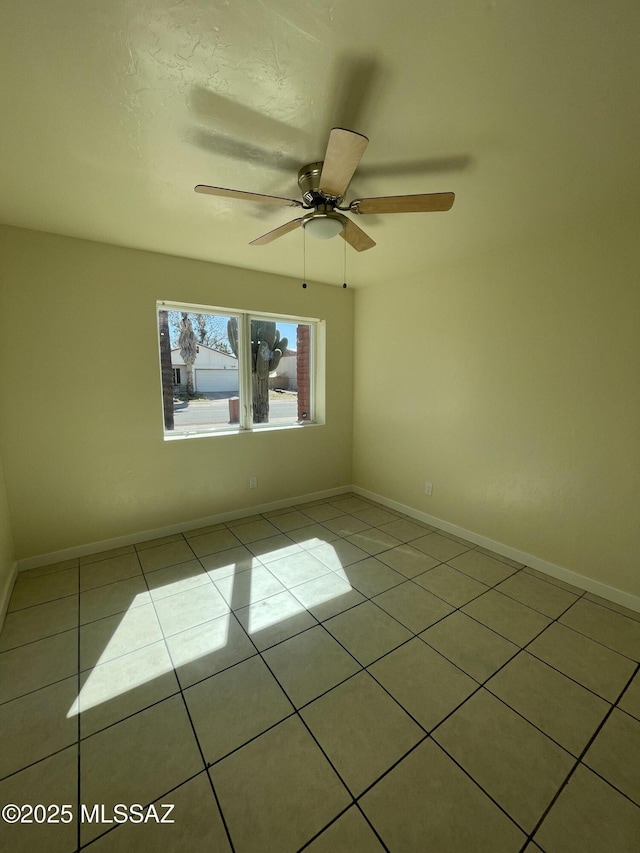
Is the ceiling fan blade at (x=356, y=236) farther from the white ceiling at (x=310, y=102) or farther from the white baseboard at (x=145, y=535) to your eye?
the white baseboard at (x=145, y=535)

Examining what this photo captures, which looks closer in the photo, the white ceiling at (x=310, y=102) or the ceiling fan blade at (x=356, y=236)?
the white ceiling at (x=310, y=102)

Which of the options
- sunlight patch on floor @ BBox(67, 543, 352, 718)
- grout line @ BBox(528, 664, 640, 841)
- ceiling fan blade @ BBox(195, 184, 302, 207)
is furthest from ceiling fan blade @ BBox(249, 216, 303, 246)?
grout line @ BBox(528, 664, 640, 841)

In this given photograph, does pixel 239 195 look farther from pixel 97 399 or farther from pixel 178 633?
pixel 178 633

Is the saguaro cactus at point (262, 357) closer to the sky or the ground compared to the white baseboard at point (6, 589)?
closer to the sky

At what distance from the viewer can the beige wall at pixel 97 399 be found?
7.88ft

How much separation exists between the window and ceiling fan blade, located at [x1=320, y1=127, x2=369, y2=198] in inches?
76.8

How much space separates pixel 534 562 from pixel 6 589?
3.63m

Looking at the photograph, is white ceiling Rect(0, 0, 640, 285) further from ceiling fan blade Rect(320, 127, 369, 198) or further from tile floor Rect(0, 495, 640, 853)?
tile floor Rect(0, 495, 640, 853)

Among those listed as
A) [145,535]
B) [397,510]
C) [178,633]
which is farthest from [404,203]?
[145,535]

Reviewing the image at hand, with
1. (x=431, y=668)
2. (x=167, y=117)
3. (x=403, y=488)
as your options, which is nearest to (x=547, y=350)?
(x=403, y=488)

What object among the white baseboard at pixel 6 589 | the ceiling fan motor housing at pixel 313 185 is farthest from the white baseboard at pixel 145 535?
the ceiling fan motor housing at pixel 313 185

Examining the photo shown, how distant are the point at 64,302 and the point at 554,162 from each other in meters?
3.09

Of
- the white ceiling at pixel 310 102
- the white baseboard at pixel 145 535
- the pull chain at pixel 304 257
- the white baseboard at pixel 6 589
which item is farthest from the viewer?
the white baseboard at pixel 145 535

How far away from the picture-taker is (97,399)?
267 cm
